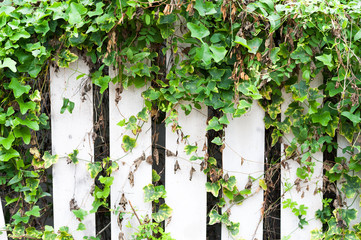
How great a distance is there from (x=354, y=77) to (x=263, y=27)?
0.41 metres

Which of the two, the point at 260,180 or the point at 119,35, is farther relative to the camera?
the point at 260,180

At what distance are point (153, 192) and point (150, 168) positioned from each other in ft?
0.33

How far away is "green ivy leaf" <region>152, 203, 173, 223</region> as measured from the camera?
180 cm

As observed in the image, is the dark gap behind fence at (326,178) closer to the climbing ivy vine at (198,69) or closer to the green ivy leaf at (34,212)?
the climbing ivy vine at (198,69)

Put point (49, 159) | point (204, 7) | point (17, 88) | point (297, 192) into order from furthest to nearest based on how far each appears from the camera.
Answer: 1. point (297, 192)
2. point (49, 159)
3. point (17, 88)
4. point (204, 7)

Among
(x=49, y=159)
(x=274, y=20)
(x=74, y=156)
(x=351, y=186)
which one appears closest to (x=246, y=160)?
(x=351, y=186)

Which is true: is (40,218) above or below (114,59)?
below

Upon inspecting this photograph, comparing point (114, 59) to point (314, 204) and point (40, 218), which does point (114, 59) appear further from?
point (314, 204)

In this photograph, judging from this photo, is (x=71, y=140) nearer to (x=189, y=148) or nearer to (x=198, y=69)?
(x=189, y=148)

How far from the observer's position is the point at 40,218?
1.85 m

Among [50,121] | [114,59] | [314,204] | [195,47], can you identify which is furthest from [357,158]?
[50,121]

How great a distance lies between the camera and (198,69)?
5.65 feet

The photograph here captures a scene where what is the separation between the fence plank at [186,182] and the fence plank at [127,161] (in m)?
0.09

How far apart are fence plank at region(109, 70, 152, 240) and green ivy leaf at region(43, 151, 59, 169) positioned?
0.23 metres
